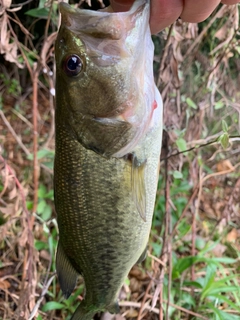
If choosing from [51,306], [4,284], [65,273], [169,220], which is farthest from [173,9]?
[4,284]

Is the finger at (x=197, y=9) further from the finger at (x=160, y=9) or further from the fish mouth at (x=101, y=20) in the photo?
the fish mouth at (x=101, y=20)

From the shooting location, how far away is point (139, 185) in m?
1.13

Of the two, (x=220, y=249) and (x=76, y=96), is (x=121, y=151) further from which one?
(x=220, y=249)

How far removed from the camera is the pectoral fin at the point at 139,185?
44.4 inches

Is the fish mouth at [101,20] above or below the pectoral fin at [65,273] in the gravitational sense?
above

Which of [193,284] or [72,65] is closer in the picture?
[72,65]

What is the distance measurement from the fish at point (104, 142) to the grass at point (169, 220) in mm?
374

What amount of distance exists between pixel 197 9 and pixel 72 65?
37 cm

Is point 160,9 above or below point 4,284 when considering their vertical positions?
above

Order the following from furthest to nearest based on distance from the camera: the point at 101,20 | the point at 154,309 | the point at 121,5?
the point at 154,309
the point at 121,5
the point at 101,20

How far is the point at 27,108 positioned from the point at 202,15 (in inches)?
126

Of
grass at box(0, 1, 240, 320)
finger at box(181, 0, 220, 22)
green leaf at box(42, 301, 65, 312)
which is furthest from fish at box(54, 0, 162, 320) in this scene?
green leaf at box(42, 301, 65, 312)

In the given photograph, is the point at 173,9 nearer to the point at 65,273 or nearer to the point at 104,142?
the point at 104,142

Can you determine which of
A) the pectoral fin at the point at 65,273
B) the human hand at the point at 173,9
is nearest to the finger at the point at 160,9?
the human hand at the point at 173,9
